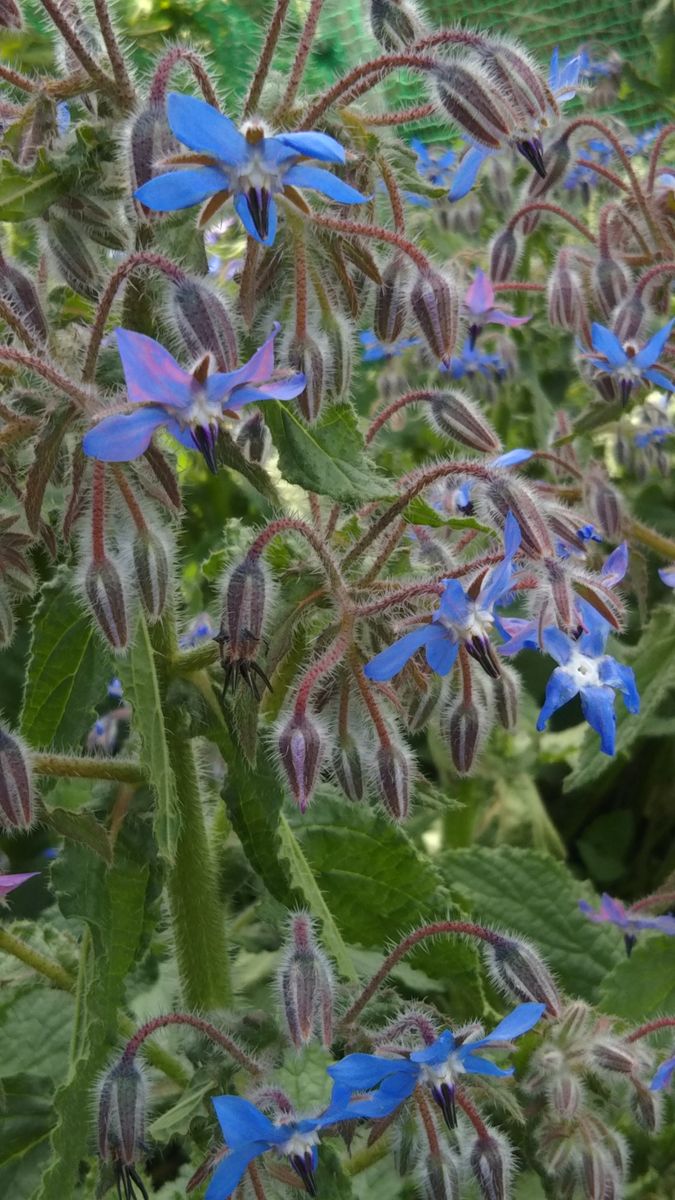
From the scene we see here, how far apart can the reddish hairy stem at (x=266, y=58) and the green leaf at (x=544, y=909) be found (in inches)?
45.9

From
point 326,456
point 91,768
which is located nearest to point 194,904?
point 91,768

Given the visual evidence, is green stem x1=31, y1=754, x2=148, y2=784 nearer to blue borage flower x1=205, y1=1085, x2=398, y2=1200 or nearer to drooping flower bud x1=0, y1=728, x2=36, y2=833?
drooping flower bud x1=0, y1=728, x2=36, y2=833

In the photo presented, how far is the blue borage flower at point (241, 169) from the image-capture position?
3.05ft

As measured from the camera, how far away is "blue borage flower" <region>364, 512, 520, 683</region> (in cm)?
114

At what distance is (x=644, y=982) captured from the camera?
5.57ft

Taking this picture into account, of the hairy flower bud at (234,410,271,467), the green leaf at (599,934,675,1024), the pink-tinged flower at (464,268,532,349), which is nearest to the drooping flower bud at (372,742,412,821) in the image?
the hairy flower bud at (234,410,271,467)

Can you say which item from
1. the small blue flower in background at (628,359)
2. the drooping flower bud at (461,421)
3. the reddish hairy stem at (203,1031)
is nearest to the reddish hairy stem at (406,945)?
the reddish hairy stem at (203,1031)

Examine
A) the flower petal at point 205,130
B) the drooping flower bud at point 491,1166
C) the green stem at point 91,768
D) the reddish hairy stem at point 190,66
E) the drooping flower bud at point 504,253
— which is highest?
the reddish hairy stem at point 190,66

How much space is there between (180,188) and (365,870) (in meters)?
0.79

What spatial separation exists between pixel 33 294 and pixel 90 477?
0.21m

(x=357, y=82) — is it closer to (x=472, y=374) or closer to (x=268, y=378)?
(x=268, y=378)

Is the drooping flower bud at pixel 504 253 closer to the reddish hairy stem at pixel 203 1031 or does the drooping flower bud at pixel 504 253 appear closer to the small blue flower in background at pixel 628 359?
the small blue flower in background at pixel 628 359

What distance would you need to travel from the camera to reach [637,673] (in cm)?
195

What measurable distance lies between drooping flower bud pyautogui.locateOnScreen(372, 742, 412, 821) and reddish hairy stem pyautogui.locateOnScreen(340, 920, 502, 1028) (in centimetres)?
11
